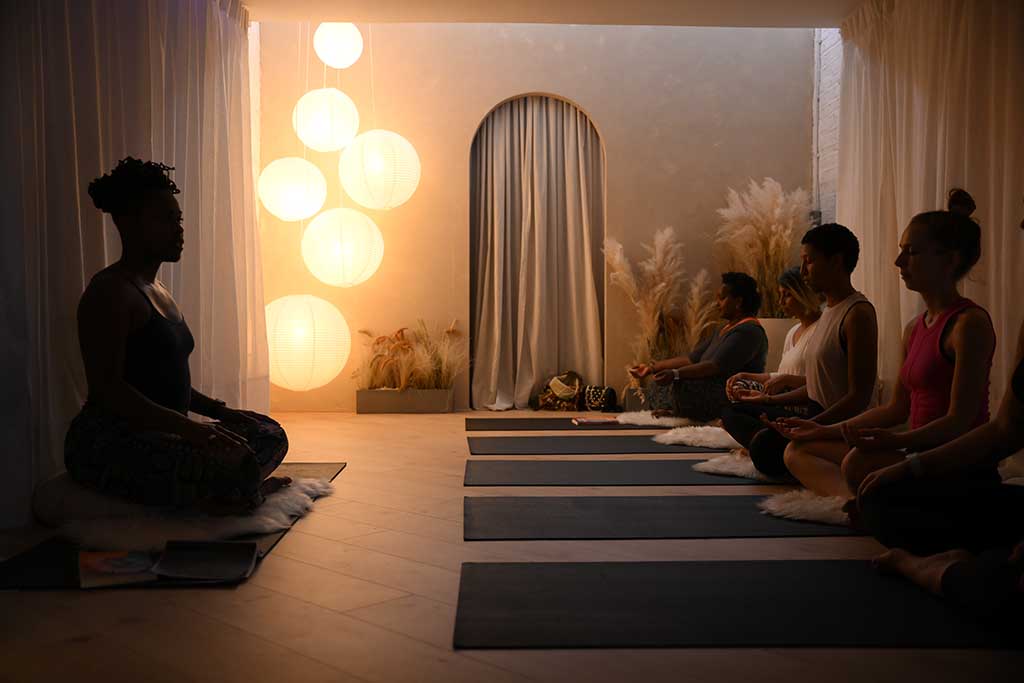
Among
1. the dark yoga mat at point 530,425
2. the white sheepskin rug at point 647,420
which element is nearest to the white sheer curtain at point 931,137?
the white sheepskin rug at point 647,420

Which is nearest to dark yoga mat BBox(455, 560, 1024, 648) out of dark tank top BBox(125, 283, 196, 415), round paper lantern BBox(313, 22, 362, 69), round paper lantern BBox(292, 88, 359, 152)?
dark tank top BBox(125, 283, 196, 415)

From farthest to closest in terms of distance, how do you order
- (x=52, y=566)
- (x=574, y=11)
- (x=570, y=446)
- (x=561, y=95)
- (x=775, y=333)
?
1. (x=561, y=95)
2. (x=775, y=333)
3. (x=574, y=11)
4. (x=570, y=446)
5. (x=52, y=566)

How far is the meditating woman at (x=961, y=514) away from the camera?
74.8 inches

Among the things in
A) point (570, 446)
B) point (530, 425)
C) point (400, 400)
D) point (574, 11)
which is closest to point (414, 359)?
point (400, 400)

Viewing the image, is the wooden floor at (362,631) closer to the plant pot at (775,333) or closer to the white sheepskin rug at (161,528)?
the white sheepskin rug at (161,528)

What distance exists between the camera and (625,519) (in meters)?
2.93

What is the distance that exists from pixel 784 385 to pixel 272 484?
2.26 metres

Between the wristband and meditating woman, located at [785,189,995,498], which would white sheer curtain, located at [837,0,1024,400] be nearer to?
meditating woman, located at [785,189,995,498]

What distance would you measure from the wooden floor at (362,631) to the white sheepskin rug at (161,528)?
11 centimetres

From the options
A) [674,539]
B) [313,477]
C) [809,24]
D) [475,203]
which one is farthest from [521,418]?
[674,539]

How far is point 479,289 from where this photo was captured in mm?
7160

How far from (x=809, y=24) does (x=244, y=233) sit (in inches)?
145

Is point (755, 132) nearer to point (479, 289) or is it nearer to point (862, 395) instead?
point (479, 289)

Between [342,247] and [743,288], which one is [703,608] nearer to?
[743,288]
